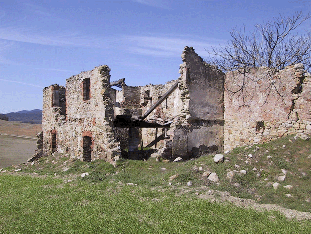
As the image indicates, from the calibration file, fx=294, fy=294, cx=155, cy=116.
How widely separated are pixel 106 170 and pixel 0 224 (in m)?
5.03

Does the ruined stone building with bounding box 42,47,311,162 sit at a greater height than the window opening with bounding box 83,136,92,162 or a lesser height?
greater

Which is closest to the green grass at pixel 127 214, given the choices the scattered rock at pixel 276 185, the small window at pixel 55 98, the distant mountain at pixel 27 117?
the scattered rock at pixel 276 185

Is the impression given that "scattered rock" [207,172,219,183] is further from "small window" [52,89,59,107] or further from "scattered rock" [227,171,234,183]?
"small window" [52,89,59,107]

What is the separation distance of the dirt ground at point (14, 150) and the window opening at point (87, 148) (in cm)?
695

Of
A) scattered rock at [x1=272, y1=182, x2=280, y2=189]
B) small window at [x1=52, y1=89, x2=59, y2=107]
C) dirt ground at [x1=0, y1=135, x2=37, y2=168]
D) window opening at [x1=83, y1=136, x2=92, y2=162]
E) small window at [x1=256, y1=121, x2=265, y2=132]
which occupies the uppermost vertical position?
small window at [x1=52, y1=89, x2=59, y2=107]

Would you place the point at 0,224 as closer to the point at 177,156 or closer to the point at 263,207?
the point at 263,207

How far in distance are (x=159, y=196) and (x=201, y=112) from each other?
6828 millimetres

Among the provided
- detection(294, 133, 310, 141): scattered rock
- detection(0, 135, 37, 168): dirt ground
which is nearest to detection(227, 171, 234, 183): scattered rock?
detection(294, 133, 310, 141): scattered rock

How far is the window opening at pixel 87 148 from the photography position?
13508 mm

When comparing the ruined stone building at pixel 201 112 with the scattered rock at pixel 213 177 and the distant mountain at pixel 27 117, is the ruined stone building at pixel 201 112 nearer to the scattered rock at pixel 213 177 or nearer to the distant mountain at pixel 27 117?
the scattered rock at pixel 213 177

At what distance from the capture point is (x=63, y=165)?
13461 millimetres

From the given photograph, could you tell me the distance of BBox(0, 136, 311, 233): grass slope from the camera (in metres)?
5.50

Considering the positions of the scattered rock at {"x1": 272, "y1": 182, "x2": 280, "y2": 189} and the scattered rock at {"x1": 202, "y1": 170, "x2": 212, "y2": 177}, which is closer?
the scattered rock at {"x1": 272, "y1": 182, "x2": 280, "y2": 189}

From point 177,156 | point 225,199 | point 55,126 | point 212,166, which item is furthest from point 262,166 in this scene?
point 55,126
